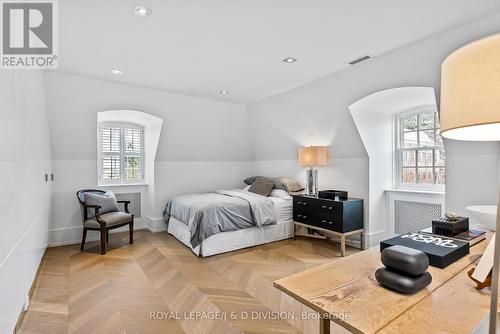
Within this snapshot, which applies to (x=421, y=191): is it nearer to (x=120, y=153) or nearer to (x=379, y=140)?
(x=379, y=140)

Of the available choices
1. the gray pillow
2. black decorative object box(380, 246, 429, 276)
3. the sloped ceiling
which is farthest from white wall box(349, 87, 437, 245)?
the gray pillow

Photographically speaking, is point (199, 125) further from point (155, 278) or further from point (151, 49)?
point (155, 278)

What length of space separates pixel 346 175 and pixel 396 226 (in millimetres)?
1048

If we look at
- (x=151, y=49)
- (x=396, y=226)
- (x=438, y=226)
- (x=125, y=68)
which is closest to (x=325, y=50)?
(x=151, y=49)

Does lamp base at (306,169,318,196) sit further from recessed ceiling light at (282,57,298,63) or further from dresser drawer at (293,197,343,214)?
recessed ceiling light at (282,57,298,63)

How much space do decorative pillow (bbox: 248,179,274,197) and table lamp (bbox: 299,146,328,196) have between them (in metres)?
0.75

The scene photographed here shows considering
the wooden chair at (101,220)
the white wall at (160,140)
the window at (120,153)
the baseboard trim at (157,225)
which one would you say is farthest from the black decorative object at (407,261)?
the window at (120,153)

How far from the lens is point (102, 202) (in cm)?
395

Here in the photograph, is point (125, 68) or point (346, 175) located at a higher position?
point (125, 68)

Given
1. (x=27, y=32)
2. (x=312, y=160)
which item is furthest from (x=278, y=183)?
(x=27, y=32)

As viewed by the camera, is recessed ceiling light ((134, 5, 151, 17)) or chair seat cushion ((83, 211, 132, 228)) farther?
chair seat cushion ((83, 211, 132, 228))

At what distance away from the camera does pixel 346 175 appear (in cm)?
405

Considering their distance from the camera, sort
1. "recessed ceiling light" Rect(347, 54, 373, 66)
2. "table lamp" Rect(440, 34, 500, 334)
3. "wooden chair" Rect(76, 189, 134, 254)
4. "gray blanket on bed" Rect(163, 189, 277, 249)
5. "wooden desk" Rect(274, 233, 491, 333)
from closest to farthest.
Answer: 1. "table lamp" Rect(440, 34, 500, 334)
2. "wooden desk" Rect(274, 233, 491, 333)
3. "recessed ceiling light" Rect(347, 54, 373, 66)
4. "gray blanket on bed" Rect(163, 189, 277, 249)
5. "wooden chair" Rect(76, 189, 134, 254)

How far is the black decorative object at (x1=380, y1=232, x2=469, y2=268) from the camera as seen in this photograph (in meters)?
1.16
